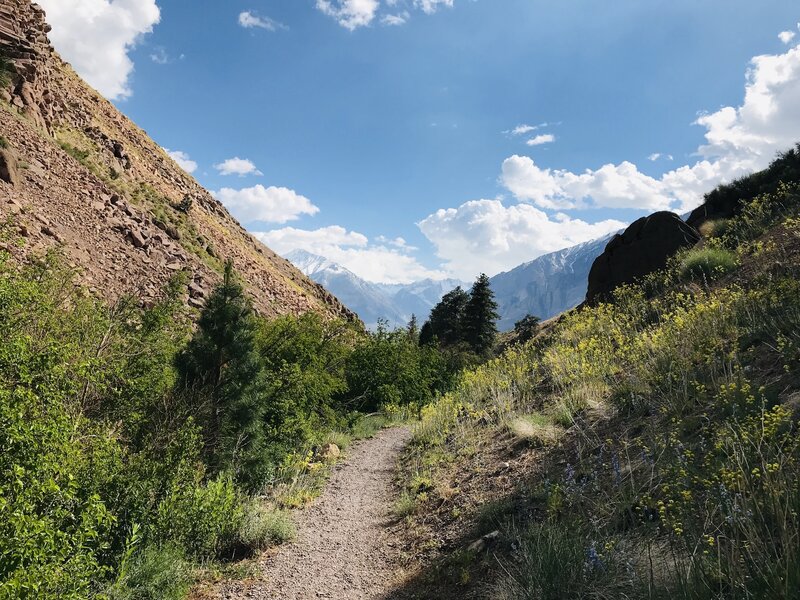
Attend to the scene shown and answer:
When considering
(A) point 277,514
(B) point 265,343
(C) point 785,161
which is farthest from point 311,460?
(C) point 785,161

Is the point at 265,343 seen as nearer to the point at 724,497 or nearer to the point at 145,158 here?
the point at 724,497

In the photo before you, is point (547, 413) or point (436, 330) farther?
point (436, 330)

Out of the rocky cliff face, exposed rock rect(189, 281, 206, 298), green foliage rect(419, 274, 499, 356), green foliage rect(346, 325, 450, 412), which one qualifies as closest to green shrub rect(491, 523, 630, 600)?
the rocky cliff face

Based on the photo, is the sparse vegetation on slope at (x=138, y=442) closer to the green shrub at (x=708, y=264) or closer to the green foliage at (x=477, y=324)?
the green shrub at (x=708, y=264)

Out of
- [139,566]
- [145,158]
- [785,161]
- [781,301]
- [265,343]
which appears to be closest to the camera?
[139,566]

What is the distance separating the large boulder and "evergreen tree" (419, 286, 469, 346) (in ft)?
71.5

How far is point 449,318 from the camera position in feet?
148

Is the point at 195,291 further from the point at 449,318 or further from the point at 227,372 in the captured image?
the point at 449,318

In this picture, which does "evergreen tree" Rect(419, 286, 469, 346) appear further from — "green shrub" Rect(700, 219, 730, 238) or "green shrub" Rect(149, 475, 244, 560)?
"green shrub" Rect(149, 475, 244, 560)

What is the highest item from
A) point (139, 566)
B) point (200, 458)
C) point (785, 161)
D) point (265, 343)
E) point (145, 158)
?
point (145, 158)

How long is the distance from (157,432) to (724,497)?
7.29 m

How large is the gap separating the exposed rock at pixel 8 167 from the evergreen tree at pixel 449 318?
106ft

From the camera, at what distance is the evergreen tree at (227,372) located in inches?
333

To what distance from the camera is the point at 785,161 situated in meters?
18.3
